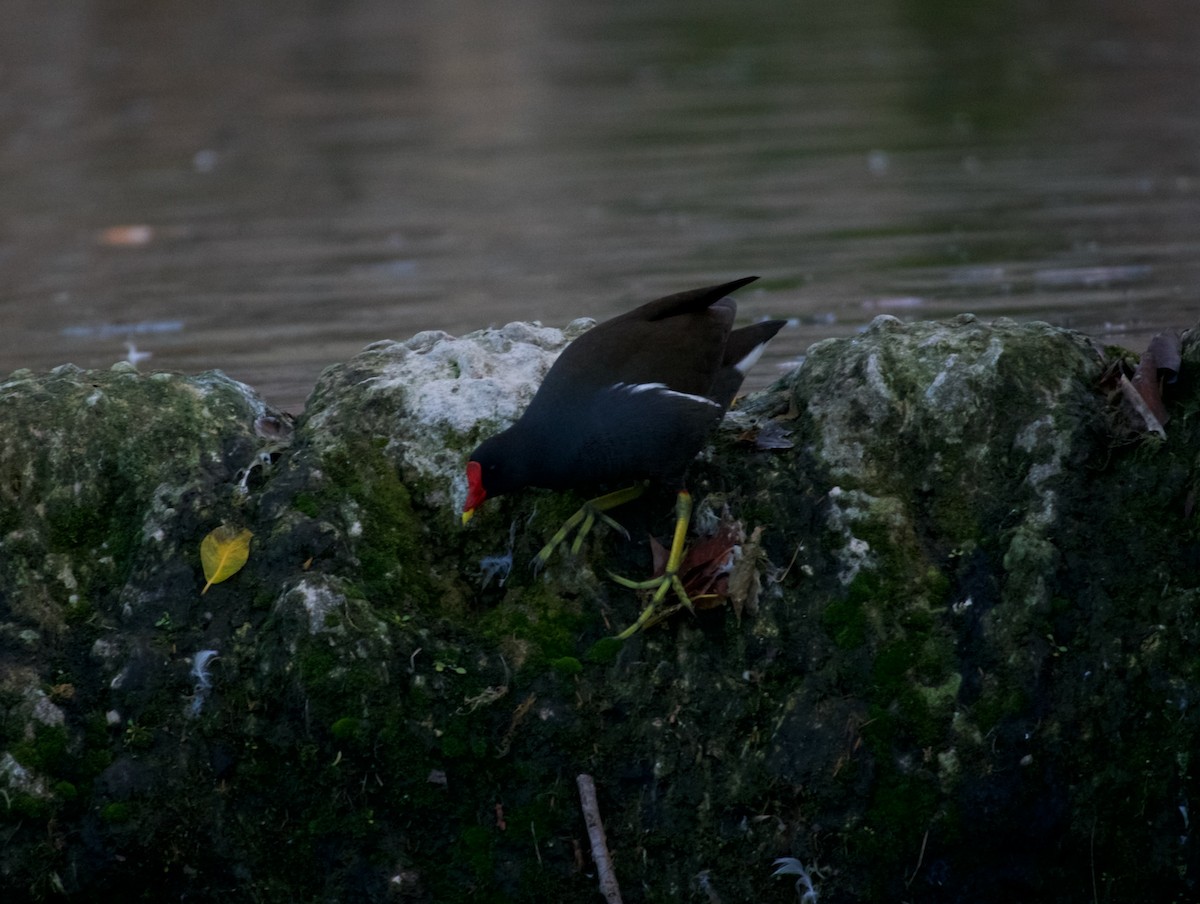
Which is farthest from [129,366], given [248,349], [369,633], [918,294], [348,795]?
[918,294]

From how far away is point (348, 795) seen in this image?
3.33 metres

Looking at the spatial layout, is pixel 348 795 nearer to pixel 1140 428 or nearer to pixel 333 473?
pixel 333 473

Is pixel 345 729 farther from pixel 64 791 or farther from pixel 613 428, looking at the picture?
pixel 613 428

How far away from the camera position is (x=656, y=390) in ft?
12.0

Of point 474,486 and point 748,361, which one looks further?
point 748,361

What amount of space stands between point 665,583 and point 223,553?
101 centimetres

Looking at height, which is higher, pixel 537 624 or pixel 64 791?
pixel 537 624

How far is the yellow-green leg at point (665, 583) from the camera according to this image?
3.44 m

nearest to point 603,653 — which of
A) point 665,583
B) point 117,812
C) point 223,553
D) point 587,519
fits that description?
point 665,583

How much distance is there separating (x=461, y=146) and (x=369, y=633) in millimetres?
9094

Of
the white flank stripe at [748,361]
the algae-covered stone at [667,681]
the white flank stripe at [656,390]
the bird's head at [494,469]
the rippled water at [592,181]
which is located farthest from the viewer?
the rippled water at [592,181]

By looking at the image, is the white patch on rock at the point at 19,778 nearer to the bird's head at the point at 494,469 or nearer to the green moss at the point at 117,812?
the green moss at the point at 117,812

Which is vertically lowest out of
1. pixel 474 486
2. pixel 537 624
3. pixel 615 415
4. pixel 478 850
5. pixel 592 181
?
pixel 592 181

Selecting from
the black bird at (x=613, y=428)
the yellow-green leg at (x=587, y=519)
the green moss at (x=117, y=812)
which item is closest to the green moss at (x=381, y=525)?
the black bird at (x=613, y=428)
